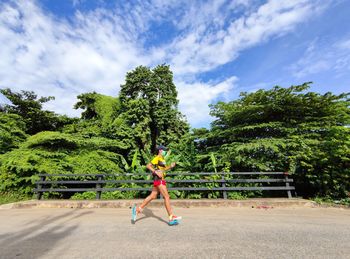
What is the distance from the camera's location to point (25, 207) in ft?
22.4

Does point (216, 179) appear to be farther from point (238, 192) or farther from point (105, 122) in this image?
point (105, 122)

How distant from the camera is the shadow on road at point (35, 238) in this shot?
3.04 meters

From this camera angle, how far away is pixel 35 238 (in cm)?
371

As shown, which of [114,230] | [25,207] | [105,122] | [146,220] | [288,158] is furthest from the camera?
[105,122]

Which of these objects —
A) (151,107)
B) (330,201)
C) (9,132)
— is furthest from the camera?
(151,107)

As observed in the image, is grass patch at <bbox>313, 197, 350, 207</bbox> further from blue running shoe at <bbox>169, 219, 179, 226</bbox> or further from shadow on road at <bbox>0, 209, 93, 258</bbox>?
shadow on road at <bbox>0, 209, 93, 258</bbox>

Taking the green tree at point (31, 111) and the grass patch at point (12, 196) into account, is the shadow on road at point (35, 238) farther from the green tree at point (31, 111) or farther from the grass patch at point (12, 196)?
the green tree at point (31, 111)

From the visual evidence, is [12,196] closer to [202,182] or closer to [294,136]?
[202,182]

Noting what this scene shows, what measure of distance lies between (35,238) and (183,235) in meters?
2.71

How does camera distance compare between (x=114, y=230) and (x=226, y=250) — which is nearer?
(x=226, y=250)

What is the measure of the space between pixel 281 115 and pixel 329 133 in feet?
6.12

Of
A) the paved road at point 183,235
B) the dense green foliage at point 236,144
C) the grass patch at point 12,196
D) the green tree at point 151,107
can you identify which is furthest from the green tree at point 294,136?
the grass patch at point 12,196

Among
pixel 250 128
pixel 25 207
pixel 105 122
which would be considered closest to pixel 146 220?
pixel 25 207

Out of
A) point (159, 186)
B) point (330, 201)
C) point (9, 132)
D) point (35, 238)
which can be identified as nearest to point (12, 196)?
point (9, 132)
